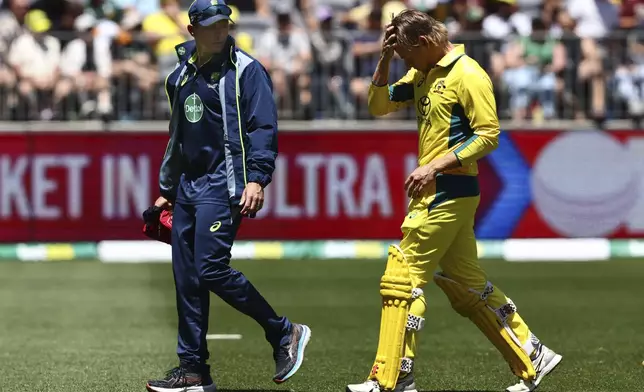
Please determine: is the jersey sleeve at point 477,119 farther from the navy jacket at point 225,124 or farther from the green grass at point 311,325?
the green grass at point 311,325

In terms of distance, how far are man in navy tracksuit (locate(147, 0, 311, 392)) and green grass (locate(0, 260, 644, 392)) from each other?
0.65m

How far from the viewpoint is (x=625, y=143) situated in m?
17.0

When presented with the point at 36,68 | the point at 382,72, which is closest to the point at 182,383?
the point at 382,72

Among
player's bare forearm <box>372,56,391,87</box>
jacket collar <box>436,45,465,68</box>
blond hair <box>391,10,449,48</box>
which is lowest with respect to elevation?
player's bare forearm <box>372,56,391,87</box>

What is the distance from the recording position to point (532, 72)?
17.4 meters

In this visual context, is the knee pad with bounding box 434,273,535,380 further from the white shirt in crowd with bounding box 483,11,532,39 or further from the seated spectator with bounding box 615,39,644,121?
the white shirt in crowd with bounding box 483,11,532,39

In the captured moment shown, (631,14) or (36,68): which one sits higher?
(631,14)

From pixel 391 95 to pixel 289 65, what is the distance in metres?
9.48

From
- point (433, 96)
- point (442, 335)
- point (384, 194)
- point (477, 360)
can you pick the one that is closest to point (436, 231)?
point (433, 96)

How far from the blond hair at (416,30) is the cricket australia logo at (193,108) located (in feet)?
4.01

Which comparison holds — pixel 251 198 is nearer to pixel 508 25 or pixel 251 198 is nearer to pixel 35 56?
pixel 35 56

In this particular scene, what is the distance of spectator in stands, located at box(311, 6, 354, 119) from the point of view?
1728 centimetres

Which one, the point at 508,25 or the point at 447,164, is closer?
the point at 447,164

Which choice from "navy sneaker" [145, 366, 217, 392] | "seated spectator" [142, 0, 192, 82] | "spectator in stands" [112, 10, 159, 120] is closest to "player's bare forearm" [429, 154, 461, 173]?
"navy sneaker" [145, 366, 217, 392]
